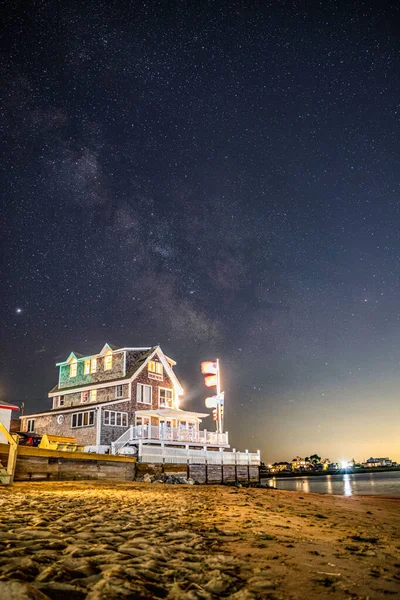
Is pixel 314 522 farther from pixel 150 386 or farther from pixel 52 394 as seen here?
pixel 52 394

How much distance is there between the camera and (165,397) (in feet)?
134

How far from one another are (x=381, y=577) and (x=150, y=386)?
118ft

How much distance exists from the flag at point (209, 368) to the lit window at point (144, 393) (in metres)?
5.40

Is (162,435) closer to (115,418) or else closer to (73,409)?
(115,418)

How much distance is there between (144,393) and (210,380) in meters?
6.24

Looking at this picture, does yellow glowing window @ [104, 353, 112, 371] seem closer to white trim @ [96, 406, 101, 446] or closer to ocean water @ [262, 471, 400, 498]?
white trim @ [96, 406, 101, 446]

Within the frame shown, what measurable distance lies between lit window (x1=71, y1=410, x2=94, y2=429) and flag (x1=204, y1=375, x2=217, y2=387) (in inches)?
422

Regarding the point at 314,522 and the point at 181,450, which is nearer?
the point at 314,522

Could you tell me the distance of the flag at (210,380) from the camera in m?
38.5

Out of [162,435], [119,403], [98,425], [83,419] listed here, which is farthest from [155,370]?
[162,435]

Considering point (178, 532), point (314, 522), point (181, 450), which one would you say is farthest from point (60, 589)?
point (181, 450)

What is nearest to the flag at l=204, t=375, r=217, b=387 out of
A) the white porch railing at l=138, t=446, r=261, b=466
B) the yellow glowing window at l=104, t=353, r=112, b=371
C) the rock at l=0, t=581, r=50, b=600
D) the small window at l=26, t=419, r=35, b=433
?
the white porch railing at l=138, t=446, r=261, b=466

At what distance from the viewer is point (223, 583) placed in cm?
345

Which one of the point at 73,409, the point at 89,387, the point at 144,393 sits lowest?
the point at 73,409
